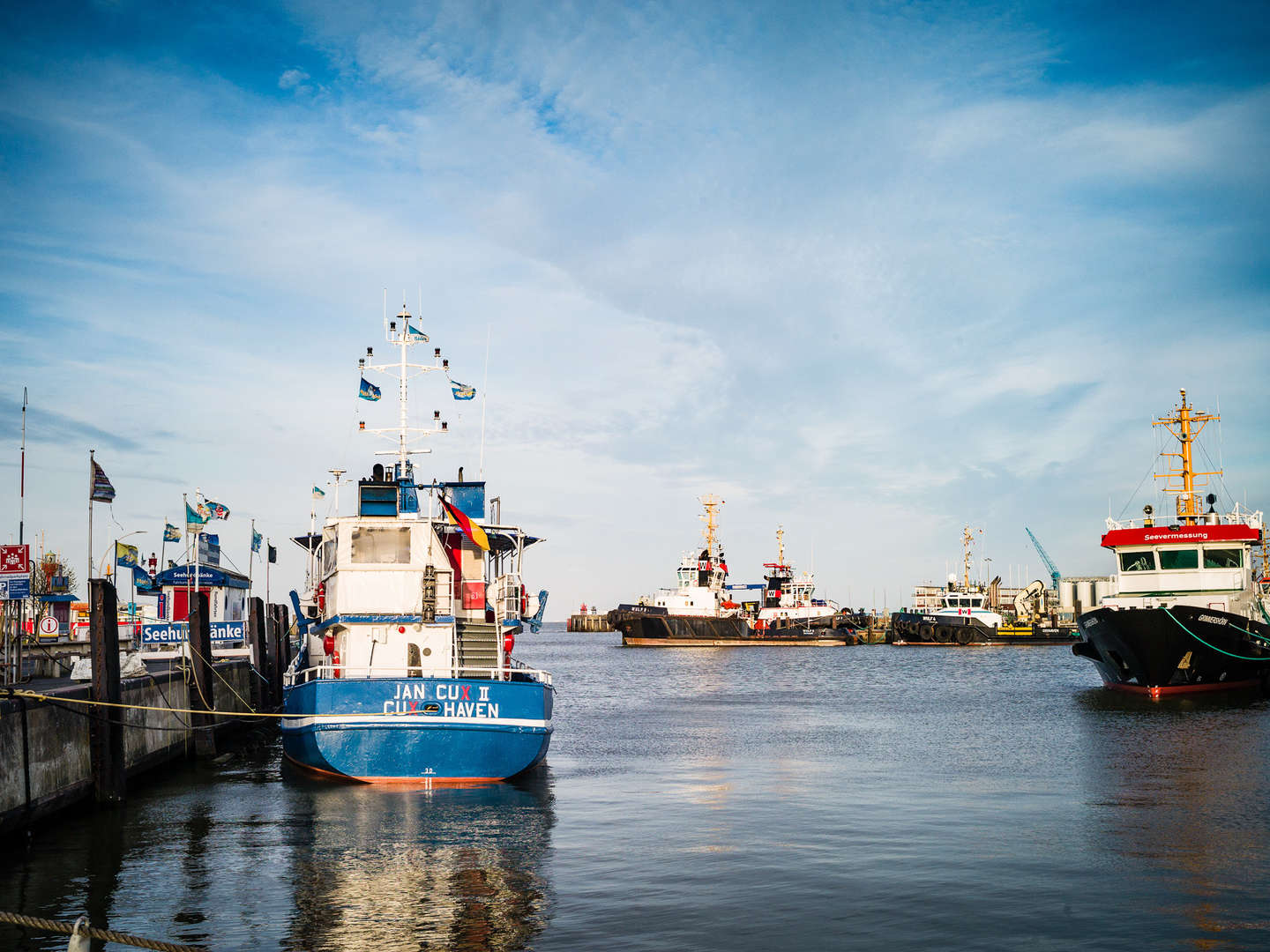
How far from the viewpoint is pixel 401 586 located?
71.1 ft

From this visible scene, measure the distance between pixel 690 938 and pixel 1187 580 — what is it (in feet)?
120

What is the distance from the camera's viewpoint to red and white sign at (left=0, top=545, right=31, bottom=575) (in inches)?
795

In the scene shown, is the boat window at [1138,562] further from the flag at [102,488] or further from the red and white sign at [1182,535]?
the flag at [102,488]

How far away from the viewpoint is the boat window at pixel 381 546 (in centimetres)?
2172

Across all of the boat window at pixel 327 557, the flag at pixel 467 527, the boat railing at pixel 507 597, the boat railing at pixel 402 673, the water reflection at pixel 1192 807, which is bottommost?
the water reflection at pixel 1192 807

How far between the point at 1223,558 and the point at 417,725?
34887 mm

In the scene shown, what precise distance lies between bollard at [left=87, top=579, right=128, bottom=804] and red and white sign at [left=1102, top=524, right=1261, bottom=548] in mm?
37306

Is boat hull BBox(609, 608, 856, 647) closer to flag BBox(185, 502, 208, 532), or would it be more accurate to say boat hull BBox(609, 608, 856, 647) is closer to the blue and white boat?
flag BBox(185, 502, 208, 532)

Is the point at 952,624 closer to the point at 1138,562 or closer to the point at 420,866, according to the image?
the point at 1138,562

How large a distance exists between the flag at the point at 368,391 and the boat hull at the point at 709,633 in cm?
8877

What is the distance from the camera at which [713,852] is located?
51.7ft

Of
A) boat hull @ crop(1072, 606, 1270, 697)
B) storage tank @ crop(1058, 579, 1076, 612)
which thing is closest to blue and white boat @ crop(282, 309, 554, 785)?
boat hull @ crop(1072, 606, 1270, 697)

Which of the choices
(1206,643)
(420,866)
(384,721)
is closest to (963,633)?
(1206,643)

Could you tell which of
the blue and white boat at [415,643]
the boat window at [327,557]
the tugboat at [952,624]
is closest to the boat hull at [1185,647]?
the blue and white boat at [415,643]
